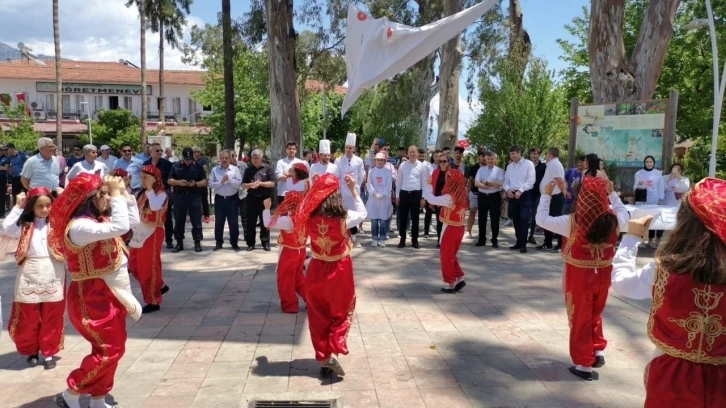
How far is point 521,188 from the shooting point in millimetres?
10508

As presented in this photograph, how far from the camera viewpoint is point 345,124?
46.0m

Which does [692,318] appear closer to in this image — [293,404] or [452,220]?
[293,404]

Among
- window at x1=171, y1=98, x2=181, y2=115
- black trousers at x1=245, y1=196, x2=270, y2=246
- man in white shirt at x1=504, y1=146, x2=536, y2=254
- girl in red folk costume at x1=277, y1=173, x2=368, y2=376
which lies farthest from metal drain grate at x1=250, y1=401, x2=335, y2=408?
window at x1=171, y1=98, x2=181, y2=115

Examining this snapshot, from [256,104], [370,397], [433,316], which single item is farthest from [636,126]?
[256,104]

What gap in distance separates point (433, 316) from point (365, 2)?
19845 mm

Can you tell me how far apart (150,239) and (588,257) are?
469 centimetres

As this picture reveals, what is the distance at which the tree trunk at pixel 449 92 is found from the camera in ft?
57.6

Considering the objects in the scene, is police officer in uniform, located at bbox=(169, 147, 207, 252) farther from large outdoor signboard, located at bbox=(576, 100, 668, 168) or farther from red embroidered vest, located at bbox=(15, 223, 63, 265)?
large outdoor signboard, located at bbox=(576, 100, 668, 168)

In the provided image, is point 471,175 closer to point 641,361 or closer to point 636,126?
point 636,126

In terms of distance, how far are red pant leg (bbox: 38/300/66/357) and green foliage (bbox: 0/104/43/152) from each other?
3121 centimetres

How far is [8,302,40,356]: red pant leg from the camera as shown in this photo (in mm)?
4723

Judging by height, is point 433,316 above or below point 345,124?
below

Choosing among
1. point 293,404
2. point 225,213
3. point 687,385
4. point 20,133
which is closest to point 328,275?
point 293,404

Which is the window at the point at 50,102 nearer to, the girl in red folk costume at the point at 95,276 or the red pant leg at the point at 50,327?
the red pant leg at the point at 50,327
